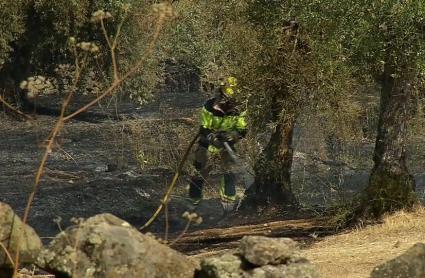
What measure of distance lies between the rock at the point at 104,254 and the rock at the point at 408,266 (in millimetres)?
2261

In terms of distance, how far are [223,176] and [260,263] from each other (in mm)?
12467

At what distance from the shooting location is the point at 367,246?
14.0 meters

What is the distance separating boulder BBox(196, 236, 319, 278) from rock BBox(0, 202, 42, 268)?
4.23 ft

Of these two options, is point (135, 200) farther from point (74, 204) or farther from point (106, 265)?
point (106, 265)

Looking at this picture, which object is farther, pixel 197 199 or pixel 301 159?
pixel 301 159

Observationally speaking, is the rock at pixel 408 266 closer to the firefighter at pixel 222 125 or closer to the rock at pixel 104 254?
the rock at pixel 104 254

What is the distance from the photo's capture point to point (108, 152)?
30.2 meters

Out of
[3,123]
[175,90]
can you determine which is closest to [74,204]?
[3,123]

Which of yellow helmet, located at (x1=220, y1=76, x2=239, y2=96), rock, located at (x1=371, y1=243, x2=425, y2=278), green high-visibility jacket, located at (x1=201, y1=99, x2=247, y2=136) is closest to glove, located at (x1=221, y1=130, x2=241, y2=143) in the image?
green high-visibility jacket, located at (x1=201, y1=99, x2=247, y2=136)

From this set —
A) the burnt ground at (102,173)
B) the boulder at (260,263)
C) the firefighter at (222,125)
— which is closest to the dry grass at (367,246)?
the firefighter at (222,125)

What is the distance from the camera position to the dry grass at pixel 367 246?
12156mm

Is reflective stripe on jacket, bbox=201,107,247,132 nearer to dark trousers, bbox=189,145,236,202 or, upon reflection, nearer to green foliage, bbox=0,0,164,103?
dark trousers, bbox=189,145,236,202

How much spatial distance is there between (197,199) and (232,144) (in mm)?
1944

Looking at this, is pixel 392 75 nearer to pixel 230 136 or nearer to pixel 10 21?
pixel 230 136
